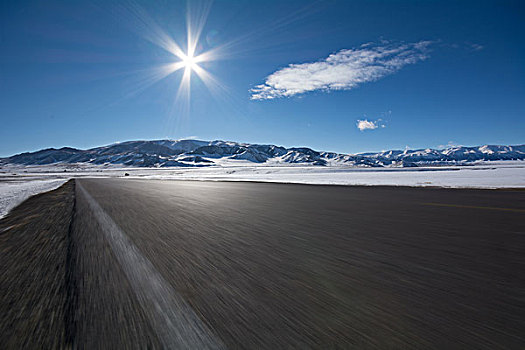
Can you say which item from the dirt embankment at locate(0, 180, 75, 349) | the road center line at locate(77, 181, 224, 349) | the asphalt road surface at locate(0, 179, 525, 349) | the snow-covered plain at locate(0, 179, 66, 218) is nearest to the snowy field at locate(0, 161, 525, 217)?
the snow-covered plain at locate(0, 179, 66, 218)

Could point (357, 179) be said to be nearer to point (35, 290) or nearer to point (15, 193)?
point (35, 290)

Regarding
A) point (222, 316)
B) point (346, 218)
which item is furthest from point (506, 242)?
point (222, 316)

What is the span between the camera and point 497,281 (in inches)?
83.0

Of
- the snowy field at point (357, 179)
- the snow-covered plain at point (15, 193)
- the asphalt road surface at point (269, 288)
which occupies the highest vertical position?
the asphalt road surface at point (269, 288)

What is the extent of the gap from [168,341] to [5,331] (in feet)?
3.60

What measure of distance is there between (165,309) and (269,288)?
83 centimetres

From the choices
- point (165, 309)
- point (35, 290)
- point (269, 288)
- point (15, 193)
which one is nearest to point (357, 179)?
point (269, 288)

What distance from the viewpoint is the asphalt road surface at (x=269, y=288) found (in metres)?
1.45

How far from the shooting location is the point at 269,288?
2074 millimetres

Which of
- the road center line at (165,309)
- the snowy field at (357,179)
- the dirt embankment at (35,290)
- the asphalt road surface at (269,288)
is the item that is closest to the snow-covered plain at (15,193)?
the snowy field at (357,179)

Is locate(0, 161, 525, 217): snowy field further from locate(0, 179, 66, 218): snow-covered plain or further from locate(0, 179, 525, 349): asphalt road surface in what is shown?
locate(0, 179, 525, 349): asphalt road surface

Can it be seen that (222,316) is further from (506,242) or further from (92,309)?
(506,242)

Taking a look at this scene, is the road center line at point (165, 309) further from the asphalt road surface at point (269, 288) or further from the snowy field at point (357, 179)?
the snowy field at point (357, 179)

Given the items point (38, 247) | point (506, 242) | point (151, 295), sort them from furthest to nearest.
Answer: point (38, 247)
point (506, 242)
point (151, 295)
